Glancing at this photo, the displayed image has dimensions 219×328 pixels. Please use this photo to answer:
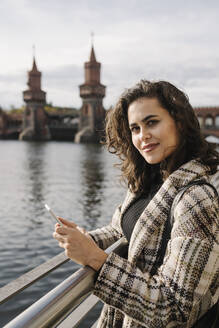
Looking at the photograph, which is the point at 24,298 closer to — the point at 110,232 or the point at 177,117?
the point at 110,232

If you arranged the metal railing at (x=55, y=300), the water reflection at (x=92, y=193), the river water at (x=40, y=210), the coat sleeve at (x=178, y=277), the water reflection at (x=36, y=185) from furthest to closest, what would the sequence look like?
the water reflection at (x=36, y=185) → the water reflection at (x=92, y=193) → the river water at (x=40, y=210) → the coat sleeve at (x=178, y=277) → the metal railing at (x=55, y=300)

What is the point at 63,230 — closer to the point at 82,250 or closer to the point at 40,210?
the point at 82,250

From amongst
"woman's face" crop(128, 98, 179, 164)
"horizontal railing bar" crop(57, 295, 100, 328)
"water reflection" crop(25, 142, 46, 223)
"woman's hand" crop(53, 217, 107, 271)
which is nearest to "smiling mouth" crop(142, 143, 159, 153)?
Answer: "woman's face" crop(128, 98, 179, 164)

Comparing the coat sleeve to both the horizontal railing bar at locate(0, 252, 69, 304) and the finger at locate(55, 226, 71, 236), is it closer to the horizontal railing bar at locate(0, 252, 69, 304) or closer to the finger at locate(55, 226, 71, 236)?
the finger at locate(55, 226, 71, 236)

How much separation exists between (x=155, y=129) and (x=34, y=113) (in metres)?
70.7

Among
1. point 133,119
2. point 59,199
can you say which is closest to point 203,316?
point 133,119

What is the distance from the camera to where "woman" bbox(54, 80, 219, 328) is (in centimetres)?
111

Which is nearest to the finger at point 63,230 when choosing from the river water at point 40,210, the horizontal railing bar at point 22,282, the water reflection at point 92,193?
the horizontal railing bar at point 22,282

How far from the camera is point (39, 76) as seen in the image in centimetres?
7462

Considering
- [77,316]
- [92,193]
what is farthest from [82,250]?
[92,193]

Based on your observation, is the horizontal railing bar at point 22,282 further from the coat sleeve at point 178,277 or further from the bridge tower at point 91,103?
the bridge tower at point 91,103

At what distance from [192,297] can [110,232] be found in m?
0.79

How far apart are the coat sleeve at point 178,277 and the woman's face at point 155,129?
316 mm

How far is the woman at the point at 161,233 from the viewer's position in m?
1.11
